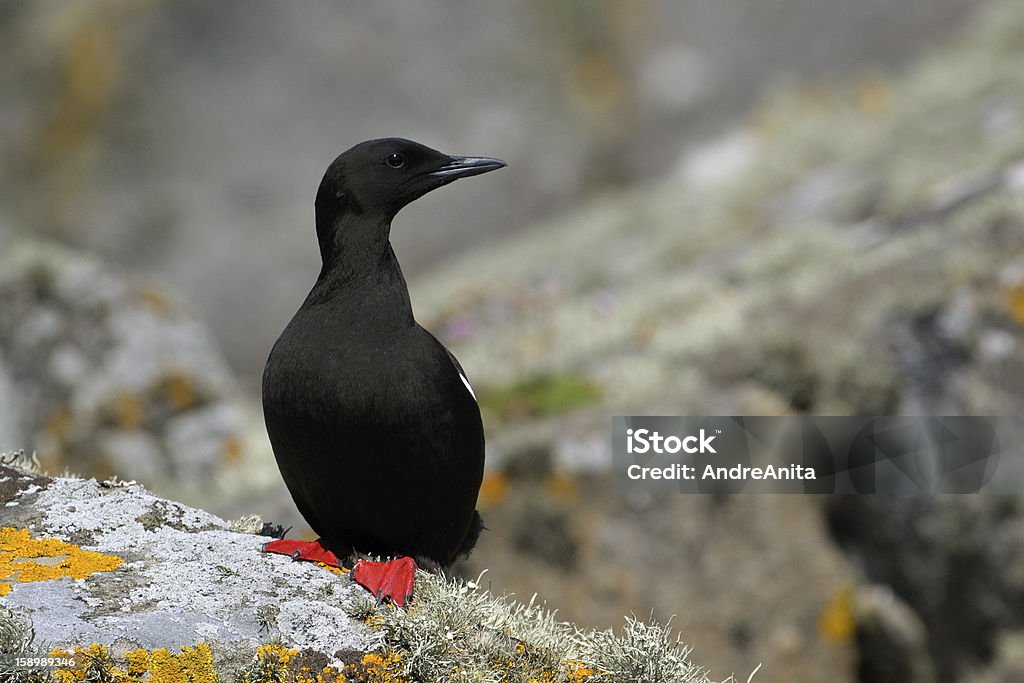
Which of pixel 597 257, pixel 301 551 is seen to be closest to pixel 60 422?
pixel 301 551

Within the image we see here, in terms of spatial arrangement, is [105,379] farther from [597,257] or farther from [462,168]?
[597,257]

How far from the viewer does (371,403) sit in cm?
369

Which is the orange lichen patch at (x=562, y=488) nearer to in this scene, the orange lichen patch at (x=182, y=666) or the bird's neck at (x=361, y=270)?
the bird's neck at (x=361, y=270)

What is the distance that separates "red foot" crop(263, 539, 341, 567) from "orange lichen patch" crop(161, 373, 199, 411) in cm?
729

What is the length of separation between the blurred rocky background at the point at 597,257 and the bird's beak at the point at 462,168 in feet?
13.7

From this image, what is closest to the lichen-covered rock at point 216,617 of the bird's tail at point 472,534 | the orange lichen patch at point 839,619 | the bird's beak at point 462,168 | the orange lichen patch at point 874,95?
the bird's tail at point 472,534

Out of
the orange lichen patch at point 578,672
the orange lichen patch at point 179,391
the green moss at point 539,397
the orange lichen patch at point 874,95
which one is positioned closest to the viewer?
the orange lichen patch at point 578,672

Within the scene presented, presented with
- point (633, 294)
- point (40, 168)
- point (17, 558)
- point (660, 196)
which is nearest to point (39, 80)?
point (40, 168)

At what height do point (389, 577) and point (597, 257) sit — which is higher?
point (597, 257)

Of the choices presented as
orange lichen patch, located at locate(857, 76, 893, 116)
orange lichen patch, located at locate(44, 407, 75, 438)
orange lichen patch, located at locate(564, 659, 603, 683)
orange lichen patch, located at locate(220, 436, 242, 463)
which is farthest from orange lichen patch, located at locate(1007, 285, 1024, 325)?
orange lichen patch, located at locate(857, 76, 893, 116)

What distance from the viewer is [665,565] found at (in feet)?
26.6

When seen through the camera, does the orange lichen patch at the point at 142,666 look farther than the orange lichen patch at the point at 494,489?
No

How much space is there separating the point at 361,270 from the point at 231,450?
7208 mm

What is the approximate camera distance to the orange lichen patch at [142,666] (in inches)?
124
